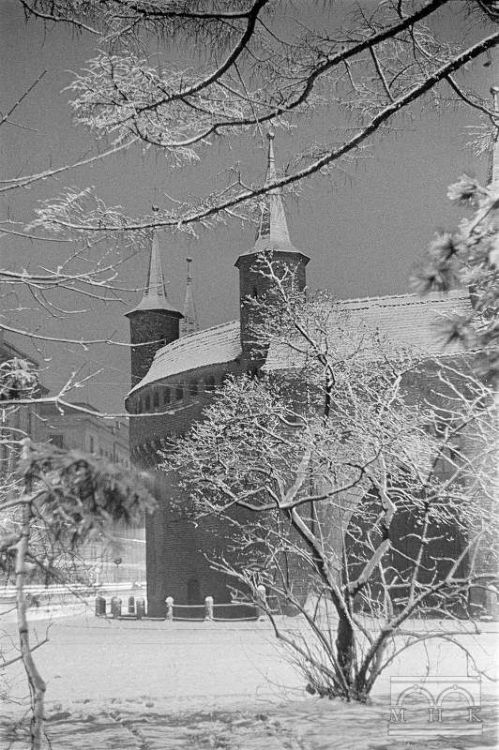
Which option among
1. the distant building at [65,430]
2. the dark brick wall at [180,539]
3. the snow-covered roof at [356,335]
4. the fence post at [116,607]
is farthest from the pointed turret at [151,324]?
the distant building at [65,430]

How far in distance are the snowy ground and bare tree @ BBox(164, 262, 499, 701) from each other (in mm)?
301

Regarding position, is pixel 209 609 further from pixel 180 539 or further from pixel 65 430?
pixel 65 430

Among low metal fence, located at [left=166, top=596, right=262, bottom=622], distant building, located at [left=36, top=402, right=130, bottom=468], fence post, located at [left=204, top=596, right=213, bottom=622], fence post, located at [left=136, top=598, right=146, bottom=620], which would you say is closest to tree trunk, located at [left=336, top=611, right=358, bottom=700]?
distant building, located at [left=36, top=402, right=130, bottom=468]

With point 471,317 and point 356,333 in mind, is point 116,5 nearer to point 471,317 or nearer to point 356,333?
point 471,317

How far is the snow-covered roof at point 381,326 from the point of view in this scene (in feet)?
28.5

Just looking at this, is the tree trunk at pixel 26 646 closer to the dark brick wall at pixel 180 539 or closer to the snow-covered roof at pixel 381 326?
the snow-covered roof at pixel 381 326

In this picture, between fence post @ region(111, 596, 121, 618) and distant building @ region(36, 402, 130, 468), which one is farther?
fence post @ region(111, 596, 121, 618)

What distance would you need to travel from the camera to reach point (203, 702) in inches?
208

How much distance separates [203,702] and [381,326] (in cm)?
648

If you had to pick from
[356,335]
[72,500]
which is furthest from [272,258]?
[72,500]

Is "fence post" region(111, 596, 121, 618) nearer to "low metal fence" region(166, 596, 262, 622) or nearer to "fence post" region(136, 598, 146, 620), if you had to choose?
"fence post" region(136, 598, 146, 620)

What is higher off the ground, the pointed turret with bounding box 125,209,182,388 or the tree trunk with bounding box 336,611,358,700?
the pointed turret with bounding box 125,209,182,388

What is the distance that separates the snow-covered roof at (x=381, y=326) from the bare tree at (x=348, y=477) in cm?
6

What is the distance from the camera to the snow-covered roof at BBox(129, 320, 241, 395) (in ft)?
44.9
